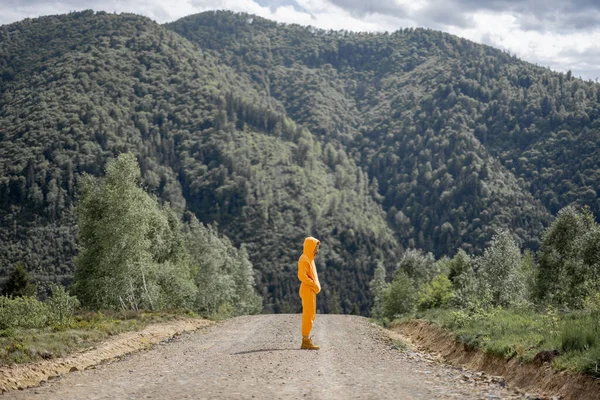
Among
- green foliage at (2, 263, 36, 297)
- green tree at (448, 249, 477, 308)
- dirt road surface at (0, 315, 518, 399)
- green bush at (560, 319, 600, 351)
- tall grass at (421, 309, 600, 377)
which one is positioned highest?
green bush at (560, 319, 600, 351)

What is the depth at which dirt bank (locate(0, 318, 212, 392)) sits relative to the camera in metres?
11.7

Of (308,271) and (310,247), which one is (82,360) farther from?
(310,247)

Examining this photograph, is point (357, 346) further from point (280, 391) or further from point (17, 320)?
point (17, 320)

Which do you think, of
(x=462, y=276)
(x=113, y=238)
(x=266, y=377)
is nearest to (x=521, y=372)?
(x=266, y=377)

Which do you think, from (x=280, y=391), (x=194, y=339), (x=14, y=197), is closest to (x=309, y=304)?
(x=194, y=339)

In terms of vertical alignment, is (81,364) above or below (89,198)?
below

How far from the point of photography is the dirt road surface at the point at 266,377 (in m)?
9.91

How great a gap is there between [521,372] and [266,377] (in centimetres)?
502

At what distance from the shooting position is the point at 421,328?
2594 centimetres

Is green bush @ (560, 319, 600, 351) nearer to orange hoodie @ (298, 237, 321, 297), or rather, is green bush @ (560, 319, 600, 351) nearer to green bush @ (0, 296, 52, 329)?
orange hoodie @ (298, 237, 321, 297)

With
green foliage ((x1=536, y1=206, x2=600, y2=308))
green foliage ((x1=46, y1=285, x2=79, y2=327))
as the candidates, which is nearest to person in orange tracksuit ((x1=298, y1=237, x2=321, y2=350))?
green foliage ((x1=46, y1=285, x2=79, y2=327))

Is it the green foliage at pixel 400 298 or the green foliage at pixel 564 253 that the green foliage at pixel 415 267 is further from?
the green foliage at pixel 564 253

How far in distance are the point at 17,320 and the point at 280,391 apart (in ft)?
39.8

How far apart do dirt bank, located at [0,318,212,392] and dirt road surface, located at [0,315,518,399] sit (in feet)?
1.86
